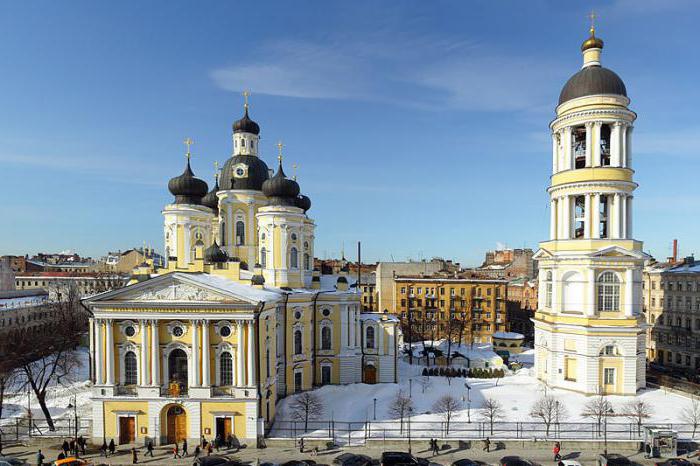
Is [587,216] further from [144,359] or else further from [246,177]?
[144,359]

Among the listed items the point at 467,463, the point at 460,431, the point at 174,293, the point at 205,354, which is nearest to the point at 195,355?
the point at 205,354

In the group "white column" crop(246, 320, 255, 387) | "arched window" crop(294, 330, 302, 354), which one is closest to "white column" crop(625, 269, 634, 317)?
"arched window" crop(294, 330, 302, 354)

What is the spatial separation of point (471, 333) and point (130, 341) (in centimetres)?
4478

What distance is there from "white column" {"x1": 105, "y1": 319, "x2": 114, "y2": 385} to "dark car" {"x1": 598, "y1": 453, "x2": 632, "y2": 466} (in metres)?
26.6

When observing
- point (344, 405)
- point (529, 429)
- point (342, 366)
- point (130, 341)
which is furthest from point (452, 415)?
point (130, 341)

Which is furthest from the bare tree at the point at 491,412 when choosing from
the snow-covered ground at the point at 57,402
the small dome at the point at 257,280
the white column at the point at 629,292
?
the snow-covered ground at the point at 57,402

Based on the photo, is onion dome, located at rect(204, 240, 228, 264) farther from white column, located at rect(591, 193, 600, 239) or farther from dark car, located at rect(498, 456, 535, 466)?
white column, located at rect(591, 193, 600, 239)

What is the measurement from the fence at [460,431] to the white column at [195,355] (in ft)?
18.2

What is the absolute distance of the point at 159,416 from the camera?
26328mm

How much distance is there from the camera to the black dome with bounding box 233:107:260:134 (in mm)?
41562

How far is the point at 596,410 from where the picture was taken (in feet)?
94.8

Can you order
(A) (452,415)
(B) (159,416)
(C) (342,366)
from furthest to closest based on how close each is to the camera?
(C) (342,366) → (A) (452,415) → (B) (159,416)

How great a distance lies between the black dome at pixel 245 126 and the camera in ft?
136

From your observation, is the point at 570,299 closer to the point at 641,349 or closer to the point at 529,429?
the point at 641,349
